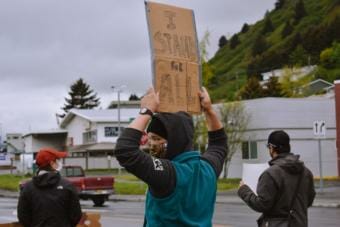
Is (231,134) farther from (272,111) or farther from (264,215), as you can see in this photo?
(264,215)

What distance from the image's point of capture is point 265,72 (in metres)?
130

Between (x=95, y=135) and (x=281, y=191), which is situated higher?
(x=95, y=135)

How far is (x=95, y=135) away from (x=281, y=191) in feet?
240

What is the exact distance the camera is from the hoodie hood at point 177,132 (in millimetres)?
4258

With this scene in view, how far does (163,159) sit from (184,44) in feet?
2.58

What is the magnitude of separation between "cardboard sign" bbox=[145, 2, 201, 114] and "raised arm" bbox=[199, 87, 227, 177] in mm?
84

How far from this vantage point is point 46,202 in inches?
255

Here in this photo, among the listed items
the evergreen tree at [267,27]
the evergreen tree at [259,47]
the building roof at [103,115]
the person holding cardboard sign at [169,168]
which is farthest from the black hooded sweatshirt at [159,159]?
the evergreen tree at [267,27]

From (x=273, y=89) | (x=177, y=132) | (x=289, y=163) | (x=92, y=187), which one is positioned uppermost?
(x=273, y=89)

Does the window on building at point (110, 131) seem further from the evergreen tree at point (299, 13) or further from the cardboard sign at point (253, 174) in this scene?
the evergreen tree at point (299, 13)

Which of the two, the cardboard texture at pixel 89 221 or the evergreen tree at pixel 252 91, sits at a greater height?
the evergreen tree at pixel 252 91

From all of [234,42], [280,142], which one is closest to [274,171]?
[280,142]

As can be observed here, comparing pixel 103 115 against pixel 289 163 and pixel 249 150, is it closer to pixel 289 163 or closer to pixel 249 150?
pixel 249 150

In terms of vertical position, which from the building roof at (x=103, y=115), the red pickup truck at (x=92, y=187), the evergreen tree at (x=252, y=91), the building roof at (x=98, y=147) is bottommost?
the red pickup truck at (x=92, y=187)
